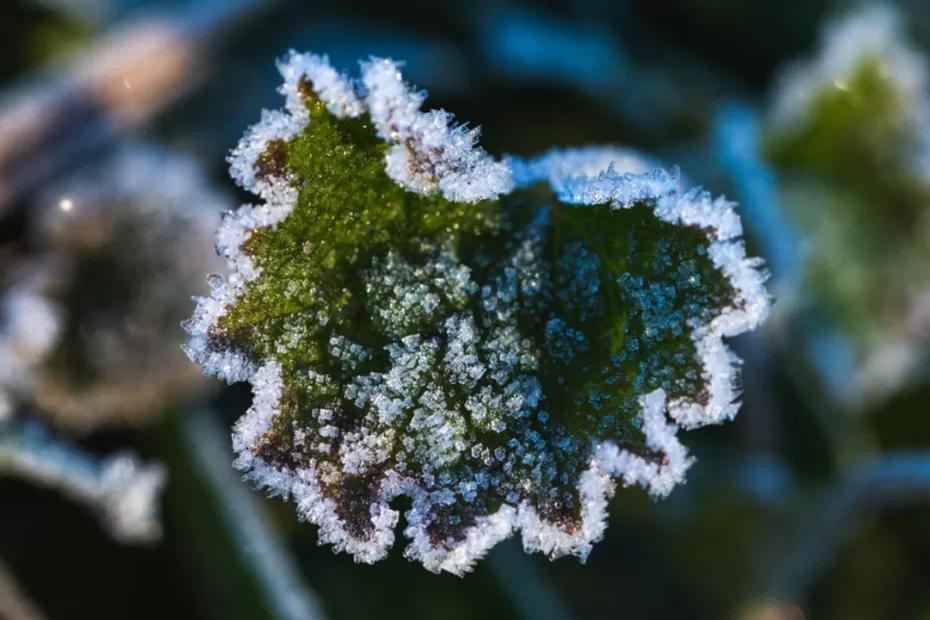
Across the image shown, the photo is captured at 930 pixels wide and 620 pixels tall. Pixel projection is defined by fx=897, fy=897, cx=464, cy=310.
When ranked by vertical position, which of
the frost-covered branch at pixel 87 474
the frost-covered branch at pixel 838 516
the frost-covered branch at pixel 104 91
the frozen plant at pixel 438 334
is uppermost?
the frost-covered branch at pixel 104 91

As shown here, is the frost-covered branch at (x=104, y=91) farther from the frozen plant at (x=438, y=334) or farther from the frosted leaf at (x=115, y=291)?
the frozen plant at (x=438, y=334)

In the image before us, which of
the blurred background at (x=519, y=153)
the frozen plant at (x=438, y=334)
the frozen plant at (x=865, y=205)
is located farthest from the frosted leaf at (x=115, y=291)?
the frozen plant at (x=865, y=205)

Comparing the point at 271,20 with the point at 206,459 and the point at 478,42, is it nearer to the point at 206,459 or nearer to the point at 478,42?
the point at 478,42

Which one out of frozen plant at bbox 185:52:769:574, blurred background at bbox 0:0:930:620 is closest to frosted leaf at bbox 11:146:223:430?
blurred background at bbox 0:0:930:620

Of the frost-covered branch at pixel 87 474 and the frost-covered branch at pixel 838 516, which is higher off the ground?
the frost-covered branch at pixel 87 474

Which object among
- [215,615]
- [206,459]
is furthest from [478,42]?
[215,615]

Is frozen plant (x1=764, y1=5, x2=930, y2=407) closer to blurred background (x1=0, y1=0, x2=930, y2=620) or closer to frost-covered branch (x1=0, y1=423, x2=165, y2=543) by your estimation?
blurred background (x1=0, y1=0, x2=930, y2=620)
